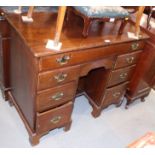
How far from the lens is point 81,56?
1.26m

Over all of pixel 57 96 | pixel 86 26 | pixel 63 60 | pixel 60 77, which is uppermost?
pixel 86 26

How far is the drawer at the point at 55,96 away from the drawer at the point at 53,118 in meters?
0.04

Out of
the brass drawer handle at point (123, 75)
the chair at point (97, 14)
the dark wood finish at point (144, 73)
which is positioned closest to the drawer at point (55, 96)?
the chair at point (97, 14)

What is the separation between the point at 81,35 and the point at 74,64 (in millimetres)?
197

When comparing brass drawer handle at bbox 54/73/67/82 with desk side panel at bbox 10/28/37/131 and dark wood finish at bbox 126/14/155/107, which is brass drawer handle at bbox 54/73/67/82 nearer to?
desk side panel at bbox 10/28/37/131

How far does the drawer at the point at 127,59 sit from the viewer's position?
152 cm

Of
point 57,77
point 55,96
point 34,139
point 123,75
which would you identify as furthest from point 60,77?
point 123,75

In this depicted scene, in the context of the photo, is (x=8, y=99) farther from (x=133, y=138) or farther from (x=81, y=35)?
(x=133, y=138)

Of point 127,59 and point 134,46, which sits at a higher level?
point 134,46

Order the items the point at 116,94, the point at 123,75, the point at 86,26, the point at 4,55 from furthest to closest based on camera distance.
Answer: the point at 116,94
the point at 123,75
the point at 4,55
the point at 86,26

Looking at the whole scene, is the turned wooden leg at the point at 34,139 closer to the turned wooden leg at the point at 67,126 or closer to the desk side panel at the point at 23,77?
the desk side panel at the point at 23,77

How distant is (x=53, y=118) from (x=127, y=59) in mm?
692

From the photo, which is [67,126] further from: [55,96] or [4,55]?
[4,55]

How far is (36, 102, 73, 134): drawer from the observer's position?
1.39m
